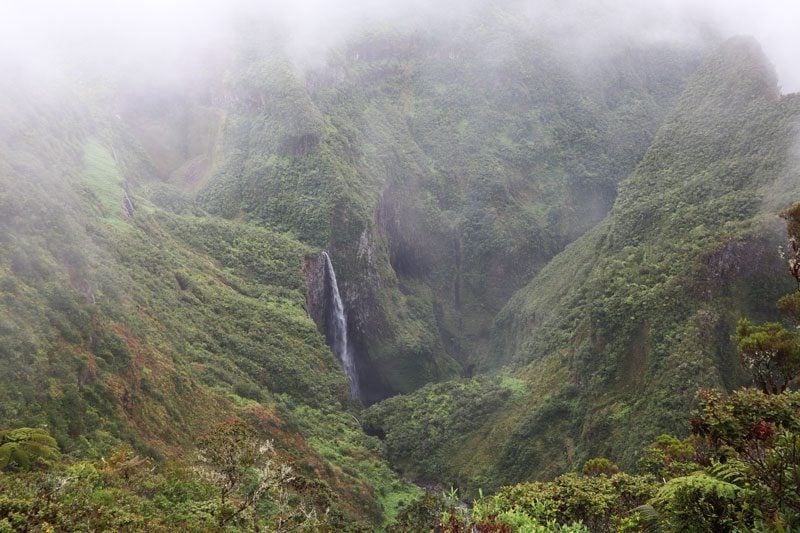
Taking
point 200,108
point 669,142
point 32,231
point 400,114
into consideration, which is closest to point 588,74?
point 400,114

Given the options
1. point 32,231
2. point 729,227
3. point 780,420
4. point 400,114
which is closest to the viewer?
point 780,420

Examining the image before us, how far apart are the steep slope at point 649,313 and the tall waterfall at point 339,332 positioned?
8531mm

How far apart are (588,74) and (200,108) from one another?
77.2 metres

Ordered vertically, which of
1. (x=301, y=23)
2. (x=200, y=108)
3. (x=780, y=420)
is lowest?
(x=780, y=420)

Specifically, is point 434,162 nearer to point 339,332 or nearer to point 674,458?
point 339,332

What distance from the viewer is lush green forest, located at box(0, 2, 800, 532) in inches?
722

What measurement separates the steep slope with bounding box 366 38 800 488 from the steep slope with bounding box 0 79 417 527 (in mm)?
9279

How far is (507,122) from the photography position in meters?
114

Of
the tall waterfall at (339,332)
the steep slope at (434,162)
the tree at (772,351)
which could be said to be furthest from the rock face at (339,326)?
the tree at (772,351)

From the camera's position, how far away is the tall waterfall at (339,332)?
7094cm

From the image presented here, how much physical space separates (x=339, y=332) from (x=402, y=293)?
18673 millimetres

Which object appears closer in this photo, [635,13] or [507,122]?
[507,122]

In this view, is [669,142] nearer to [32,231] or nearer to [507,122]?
[507,122]

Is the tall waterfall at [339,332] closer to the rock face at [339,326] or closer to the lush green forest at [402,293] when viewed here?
the rock face at [339,326]
